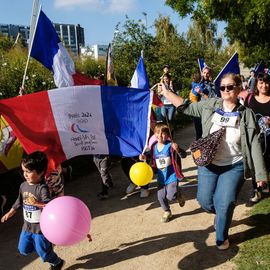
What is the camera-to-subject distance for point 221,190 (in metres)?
4.12

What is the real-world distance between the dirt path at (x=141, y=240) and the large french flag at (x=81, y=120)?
1.06 meters

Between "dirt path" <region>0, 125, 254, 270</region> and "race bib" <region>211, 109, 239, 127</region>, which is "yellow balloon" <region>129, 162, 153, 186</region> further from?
"race bib" <region>211, 109, 239, 127</region>

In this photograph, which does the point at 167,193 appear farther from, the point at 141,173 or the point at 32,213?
the point at 32,213

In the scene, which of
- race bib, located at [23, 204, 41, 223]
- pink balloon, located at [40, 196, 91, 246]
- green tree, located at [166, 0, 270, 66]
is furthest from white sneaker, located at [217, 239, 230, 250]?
green tree, located at [166, 0, 270, 66]

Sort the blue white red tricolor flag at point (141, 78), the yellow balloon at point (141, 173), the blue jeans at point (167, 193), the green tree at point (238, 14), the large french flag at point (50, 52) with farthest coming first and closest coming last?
the green tree at point (238, 14) < the blue white red tricolor flag at point (141, 78) < the large french flag at point (50, 52) < the blue jeans at point (167, 193) < the yellow balloon at point (141, 173)

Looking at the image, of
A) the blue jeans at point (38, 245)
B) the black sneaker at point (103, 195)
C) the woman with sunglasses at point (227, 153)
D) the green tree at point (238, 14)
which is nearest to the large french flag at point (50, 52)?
the black sneaker at point (103, 195)

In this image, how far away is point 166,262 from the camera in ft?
13.8

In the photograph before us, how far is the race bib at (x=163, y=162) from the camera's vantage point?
5.24m

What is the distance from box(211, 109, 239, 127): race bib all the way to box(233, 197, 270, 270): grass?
1411mm

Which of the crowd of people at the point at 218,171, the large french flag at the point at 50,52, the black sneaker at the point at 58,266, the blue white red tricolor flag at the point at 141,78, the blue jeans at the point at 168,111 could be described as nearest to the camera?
the crowd of people at the point at 218,171

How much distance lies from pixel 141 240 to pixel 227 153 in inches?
62.1

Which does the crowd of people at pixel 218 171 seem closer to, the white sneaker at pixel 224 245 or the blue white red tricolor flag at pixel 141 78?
the white sneaker at pixel 224 245

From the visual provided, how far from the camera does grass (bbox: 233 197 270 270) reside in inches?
157

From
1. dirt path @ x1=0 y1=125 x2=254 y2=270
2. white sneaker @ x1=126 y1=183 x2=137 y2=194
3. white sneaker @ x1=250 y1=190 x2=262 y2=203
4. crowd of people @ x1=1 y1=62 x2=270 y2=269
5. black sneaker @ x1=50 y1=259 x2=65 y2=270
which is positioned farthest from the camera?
white sneaker @ x1=126 y1=183 x2=137 y2=194
